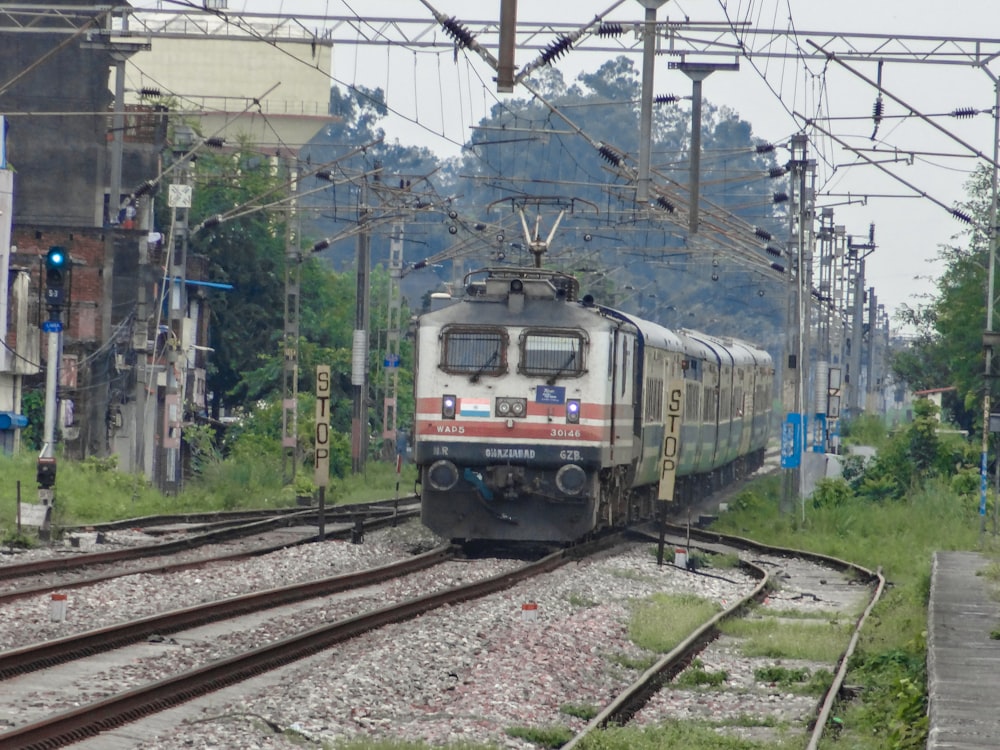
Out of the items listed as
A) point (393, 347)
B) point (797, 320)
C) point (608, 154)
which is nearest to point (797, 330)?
point (797, 320)

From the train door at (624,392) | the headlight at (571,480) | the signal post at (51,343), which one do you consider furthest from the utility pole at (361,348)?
the headlight at (571,480)

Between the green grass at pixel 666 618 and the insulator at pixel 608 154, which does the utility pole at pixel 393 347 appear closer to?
the insulator at pixel 608 154

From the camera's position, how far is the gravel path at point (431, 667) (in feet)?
32.5

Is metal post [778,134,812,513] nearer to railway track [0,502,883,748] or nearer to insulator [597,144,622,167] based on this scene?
insulator [597,144,622,167]

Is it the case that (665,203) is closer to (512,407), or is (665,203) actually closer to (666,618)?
(512,407)

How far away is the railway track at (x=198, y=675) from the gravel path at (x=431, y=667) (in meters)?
0.19

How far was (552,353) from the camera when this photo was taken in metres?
21.3

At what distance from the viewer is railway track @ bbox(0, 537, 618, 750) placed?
8898mm

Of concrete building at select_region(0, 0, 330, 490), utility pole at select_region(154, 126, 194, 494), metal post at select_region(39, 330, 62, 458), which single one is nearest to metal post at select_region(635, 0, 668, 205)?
metal post at select_region(39, 330, 62, 458)

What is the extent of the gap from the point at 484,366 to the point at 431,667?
9.51 meters

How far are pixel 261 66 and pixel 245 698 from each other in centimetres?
8384

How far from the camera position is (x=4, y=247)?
37250mm

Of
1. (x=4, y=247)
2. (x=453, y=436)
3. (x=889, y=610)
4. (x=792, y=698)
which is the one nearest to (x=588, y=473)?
(x=453, y=436)

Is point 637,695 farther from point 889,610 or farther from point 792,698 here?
point 889,610
